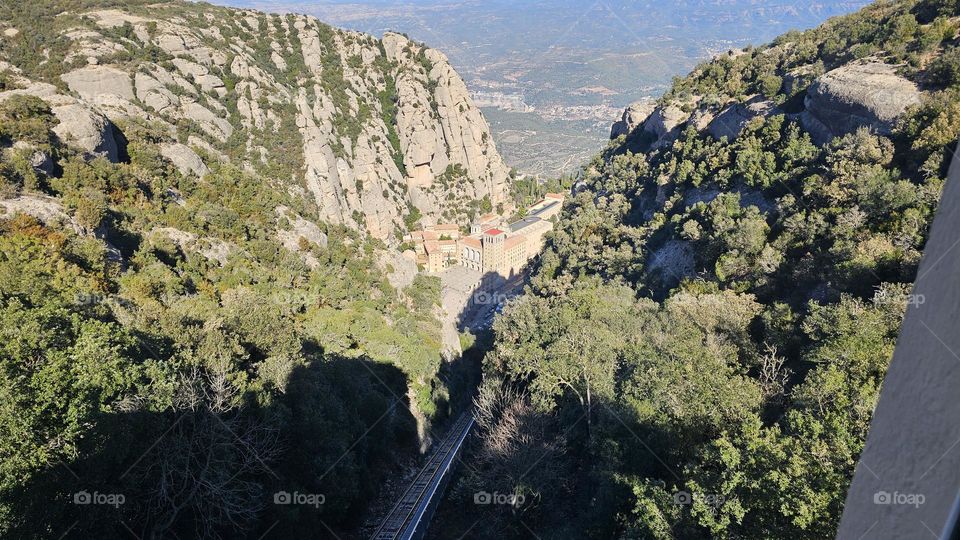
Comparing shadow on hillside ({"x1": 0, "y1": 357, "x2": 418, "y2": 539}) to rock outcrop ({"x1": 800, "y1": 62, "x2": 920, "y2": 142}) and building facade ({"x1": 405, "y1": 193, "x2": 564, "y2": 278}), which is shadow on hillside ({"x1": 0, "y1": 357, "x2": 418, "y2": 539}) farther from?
building facade ({"x1": 405, "y1": 193, "x2": 564, "y2": 278})

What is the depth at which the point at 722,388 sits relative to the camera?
51.9 feet

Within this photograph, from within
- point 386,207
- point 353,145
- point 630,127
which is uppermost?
point 630,127

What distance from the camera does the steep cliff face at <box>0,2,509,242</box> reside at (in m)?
41.4

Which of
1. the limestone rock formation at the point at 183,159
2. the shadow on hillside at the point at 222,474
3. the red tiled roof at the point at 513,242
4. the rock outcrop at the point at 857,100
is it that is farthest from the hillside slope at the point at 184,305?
the rock outcrop at the point at 857,100

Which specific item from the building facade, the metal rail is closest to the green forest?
the metal rail

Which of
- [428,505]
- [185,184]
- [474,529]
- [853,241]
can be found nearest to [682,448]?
[474,529]

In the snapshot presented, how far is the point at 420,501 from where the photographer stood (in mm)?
22641

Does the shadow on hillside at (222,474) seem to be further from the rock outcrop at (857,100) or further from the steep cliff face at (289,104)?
the rock outcrop at (857,100)

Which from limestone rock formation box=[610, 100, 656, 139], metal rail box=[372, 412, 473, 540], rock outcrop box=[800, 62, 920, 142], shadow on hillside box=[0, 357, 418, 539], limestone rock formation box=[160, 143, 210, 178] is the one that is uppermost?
rock outcrop box=[800, 62, 920, 142]

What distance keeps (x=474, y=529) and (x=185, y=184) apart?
30.8m

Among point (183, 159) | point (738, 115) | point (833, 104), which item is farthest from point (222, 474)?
point (738, 115)

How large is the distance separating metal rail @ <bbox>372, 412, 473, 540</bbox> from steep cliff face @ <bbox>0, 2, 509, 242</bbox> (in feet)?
91.4

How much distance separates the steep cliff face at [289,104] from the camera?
41425mm

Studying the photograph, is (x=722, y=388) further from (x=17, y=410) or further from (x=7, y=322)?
(x=7, y=322)
